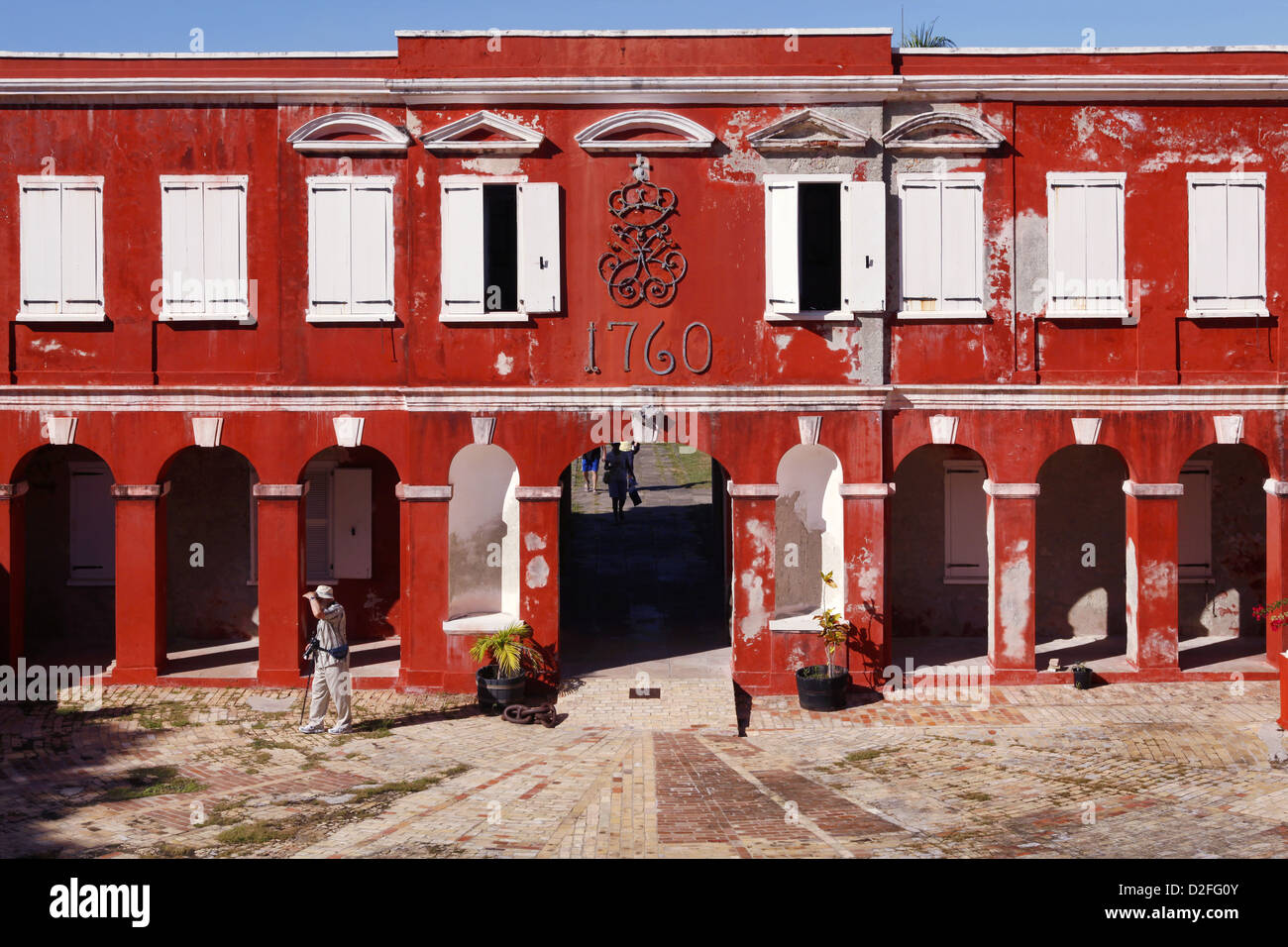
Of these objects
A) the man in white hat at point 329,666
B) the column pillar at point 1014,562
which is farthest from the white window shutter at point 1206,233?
the man in white hat at point 329,666

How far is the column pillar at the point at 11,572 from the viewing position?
1831 cm

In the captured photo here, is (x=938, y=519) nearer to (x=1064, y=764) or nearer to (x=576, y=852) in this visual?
(x=1064, y=764)

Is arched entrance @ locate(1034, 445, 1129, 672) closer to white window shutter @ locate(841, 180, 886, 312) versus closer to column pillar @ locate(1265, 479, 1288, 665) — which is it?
column pillar @ locate(1265, 479, 1288, 665)

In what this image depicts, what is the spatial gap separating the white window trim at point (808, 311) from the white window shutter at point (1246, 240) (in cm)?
550

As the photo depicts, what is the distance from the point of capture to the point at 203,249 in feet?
60.5

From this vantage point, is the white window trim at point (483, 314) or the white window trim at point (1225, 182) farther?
the white window trim at point (1225, 182)

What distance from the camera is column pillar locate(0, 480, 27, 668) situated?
60.1 ft

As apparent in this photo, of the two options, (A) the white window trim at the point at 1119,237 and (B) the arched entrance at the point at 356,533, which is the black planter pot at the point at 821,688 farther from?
(B) the arched entrance at the point at 356,533

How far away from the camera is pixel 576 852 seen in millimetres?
11445

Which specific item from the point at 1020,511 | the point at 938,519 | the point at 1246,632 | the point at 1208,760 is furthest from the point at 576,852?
the point at 1246,632

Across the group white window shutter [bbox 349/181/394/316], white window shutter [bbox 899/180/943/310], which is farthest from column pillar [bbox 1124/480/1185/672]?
white window shutter [bbox 349/181/394/316]

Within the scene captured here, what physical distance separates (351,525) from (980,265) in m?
10.9

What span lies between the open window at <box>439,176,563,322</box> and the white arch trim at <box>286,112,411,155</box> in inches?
40.3

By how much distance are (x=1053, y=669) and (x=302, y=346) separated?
A: 12.2 metres
